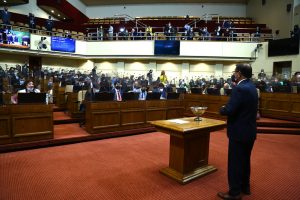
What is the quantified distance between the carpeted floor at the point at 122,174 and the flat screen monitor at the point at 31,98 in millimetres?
969

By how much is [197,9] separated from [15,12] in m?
13.4

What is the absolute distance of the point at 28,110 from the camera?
15.3 feet

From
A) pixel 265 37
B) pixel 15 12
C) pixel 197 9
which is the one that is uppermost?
pixel 197 9

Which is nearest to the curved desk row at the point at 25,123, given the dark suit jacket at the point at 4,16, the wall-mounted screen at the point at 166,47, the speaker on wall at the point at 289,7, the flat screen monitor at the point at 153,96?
the flat screen monitor at the point at 153,96

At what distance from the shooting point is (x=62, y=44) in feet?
47.2

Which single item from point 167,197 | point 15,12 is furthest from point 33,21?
point 167,197

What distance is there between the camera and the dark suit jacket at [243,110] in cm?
252

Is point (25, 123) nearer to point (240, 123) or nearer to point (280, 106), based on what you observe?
point (240, 123)

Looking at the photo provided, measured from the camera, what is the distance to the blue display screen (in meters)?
14.0

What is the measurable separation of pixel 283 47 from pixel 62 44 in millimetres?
12690

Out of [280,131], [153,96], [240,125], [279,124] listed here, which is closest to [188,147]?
[240,125]

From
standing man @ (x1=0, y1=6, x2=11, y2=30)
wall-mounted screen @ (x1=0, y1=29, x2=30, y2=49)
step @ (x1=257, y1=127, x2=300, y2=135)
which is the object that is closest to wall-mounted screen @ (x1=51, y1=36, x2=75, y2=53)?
wall-mounted screen @ (x1=0, y1=29, x2=30, y2=49)

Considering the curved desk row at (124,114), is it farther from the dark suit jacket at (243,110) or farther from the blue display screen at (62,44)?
the blue display screen at (62,44)

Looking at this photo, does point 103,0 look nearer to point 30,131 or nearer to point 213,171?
point 30,131
